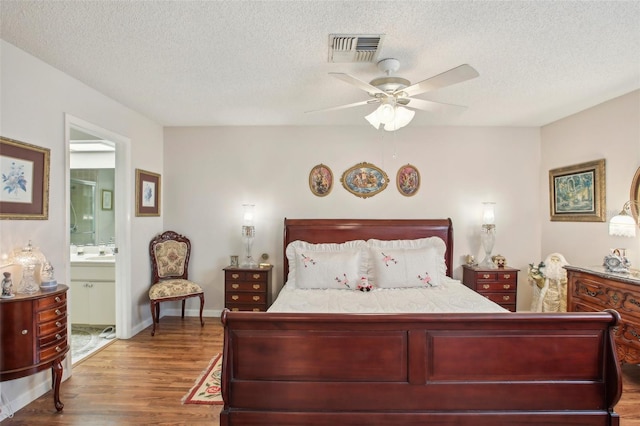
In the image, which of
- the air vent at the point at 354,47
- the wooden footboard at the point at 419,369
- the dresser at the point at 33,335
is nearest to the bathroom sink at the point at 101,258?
the dresser at the point at 33,335

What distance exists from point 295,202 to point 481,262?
8.65 feet

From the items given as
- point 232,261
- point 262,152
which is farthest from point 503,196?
point 232,261

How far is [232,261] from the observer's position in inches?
172

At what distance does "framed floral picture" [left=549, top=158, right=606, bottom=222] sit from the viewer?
351 cm

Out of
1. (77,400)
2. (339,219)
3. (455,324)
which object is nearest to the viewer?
(455,324)

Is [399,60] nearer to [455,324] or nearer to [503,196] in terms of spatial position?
[455,324]

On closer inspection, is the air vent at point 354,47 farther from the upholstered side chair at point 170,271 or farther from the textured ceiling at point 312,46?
the upholstered side chair at point 170,271

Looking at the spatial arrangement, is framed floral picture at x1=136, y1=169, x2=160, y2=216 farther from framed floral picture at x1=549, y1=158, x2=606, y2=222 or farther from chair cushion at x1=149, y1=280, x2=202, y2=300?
framed floral picture at x1=549, y1=158, x2=606, y2=222

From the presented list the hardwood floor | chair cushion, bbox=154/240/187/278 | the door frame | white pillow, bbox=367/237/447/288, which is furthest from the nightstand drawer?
white pillow, bbox=367/237/447/288

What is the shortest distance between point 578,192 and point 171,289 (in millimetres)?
4921

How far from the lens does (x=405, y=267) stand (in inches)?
140

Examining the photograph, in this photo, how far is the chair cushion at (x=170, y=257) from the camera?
4238 millimetres

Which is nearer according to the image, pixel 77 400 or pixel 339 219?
pixel 77 400

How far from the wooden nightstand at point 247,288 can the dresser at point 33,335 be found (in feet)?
6.01
